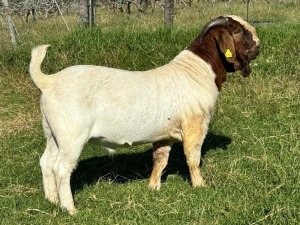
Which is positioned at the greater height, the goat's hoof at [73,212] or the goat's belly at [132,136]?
the goat's belly at [132,136]

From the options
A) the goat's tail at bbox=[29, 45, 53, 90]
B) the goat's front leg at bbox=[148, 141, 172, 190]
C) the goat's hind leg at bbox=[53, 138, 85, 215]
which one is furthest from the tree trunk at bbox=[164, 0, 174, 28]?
the goat's hind leg at bbox=[53, 138, 85, 215]

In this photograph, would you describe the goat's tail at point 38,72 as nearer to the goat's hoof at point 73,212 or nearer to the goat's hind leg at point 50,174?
the goat's hind leg at point 50,174

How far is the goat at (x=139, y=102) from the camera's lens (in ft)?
13.2

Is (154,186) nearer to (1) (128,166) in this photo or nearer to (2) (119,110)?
(1) (128,166)

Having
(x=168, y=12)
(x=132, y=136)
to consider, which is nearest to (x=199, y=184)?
(x=132, y=136)

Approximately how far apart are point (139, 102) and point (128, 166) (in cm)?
150

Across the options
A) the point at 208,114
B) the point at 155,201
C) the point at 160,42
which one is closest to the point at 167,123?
the point at 208,114

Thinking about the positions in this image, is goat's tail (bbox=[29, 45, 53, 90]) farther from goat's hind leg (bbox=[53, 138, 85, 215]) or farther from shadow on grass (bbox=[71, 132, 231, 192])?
shadow on grass (bbox=[71, 132, 231, 192])

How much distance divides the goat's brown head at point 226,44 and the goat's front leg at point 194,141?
59cm

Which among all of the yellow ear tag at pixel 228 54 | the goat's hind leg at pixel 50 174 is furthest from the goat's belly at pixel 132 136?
the yellow ear tag at pixel 228 54

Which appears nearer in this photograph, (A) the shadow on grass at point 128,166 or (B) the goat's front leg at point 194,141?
(B) the goat's front leg at point 194,141

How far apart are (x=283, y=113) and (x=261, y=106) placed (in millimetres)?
441

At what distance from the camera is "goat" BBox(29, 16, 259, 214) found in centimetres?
401

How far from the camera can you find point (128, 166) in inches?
218
